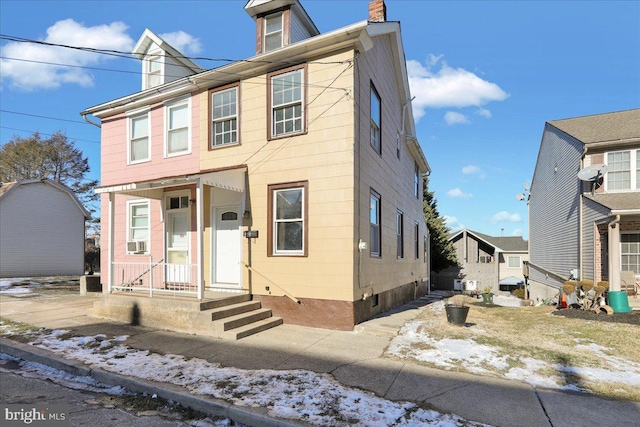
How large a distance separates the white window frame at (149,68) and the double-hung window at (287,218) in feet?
20.4

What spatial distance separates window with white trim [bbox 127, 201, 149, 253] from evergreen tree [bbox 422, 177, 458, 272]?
22.6 meters

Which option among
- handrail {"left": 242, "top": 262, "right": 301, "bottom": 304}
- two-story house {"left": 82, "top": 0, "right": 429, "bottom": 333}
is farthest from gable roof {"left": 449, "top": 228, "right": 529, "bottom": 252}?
handrail {"left": 242, "top": 262, "right": 301, "bottom": 304}

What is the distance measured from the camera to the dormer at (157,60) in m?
11.5

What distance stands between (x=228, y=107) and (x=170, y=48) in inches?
162

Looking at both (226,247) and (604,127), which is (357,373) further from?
(604,127)

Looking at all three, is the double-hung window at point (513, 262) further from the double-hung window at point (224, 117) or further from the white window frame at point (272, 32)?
the double-hung window at point (224, 117)

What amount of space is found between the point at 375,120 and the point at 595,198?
9.77m

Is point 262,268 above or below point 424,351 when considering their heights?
above

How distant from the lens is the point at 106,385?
4965mm

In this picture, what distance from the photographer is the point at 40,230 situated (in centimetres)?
2138

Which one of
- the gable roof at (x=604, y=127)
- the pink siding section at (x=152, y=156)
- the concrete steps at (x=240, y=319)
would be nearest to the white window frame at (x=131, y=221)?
the pink siding section at (x=152, y=156)

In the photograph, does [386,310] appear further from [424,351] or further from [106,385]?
[106,385]

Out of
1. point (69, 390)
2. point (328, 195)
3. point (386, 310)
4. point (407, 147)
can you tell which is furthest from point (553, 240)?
point (69, 390)

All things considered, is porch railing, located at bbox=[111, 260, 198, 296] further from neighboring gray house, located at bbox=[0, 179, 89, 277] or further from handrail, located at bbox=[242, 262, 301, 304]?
neighboring gray house, located at bbox=[0, 179, 89, 277]
